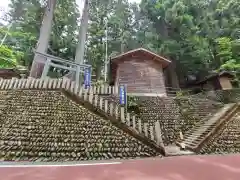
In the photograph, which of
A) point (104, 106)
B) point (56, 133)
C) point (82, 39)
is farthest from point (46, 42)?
point (56, 133)

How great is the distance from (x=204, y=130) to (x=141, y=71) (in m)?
7.89

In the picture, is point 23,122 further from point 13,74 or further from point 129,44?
point 129,44

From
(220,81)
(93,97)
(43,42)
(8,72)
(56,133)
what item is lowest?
(56,133)

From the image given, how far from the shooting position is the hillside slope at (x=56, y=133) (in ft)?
16.0

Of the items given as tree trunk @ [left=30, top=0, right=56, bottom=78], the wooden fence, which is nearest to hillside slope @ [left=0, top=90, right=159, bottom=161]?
the wooden fence

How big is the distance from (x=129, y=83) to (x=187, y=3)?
11.5m

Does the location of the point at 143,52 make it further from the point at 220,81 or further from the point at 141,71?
the point at 220,81

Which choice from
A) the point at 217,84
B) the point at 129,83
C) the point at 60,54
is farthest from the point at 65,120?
the point at 217,84

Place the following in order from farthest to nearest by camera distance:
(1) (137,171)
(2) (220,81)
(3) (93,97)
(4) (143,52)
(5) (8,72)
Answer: (2) (220,81) → (4) (143,52) → (5) (8,72) → (3) (93,97) → (1) (137,171)

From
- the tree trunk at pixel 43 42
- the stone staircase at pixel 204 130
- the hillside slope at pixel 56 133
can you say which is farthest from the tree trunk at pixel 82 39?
the stone staircase at pixel 204 130

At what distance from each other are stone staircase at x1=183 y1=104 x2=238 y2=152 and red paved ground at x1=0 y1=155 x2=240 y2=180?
4.19m

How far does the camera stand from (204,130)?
8.09 m

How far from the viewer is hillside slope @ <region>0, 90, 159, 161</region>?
4.86 meters

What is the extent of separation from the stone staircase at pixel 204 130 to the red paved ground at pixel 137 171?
4.19 m
